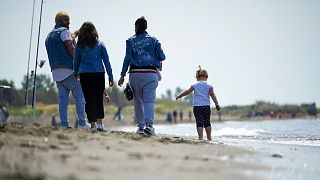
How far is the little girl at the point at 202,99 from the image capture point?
9.01 meters

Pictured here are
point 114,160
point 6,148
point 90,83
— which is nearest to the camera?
point 114,160

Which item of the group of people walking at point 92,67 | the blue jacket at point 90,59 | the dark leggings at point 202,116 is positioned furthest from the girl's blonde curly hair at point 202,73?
the blue jacket at point 90,59

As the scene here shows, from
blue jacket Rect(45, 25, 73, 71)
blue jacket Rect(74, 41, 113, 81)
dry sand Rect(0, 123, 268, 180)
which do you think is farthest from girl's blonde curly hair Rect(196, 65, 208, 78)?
dry sand Rect(0, 123, 268, 180)

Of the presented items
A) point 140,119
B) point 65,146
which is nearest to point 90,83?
point 140,119

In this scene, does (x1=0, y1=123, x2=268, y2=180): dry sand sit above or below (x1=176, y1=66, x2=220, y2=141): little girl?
below

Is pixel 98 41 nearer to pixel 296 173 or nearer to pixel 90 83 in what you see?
pixel 90 83

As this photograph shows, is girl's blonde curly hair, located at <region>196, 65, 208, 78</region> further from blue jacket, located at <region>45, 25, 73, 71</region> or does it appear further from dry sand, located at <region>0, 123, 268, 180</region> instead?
dry sand, located at <region>0, 123, 268, 180</region>

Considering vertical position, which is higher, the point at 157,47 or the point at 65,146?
the point at 157,47

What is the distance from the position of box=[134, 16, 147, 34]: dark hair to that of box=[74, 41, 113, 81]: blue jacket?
0.70m

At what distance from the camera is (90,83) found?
25.4ft

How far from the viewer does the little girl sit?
9008 mm

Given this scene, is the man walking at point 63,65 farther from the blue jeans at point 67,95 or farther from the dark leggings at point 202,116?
the dark leggings at point 202,116

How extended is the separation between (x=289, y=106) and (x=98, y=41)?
226ft

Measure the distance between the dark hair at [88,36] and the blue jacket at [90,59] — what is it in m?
0.06
